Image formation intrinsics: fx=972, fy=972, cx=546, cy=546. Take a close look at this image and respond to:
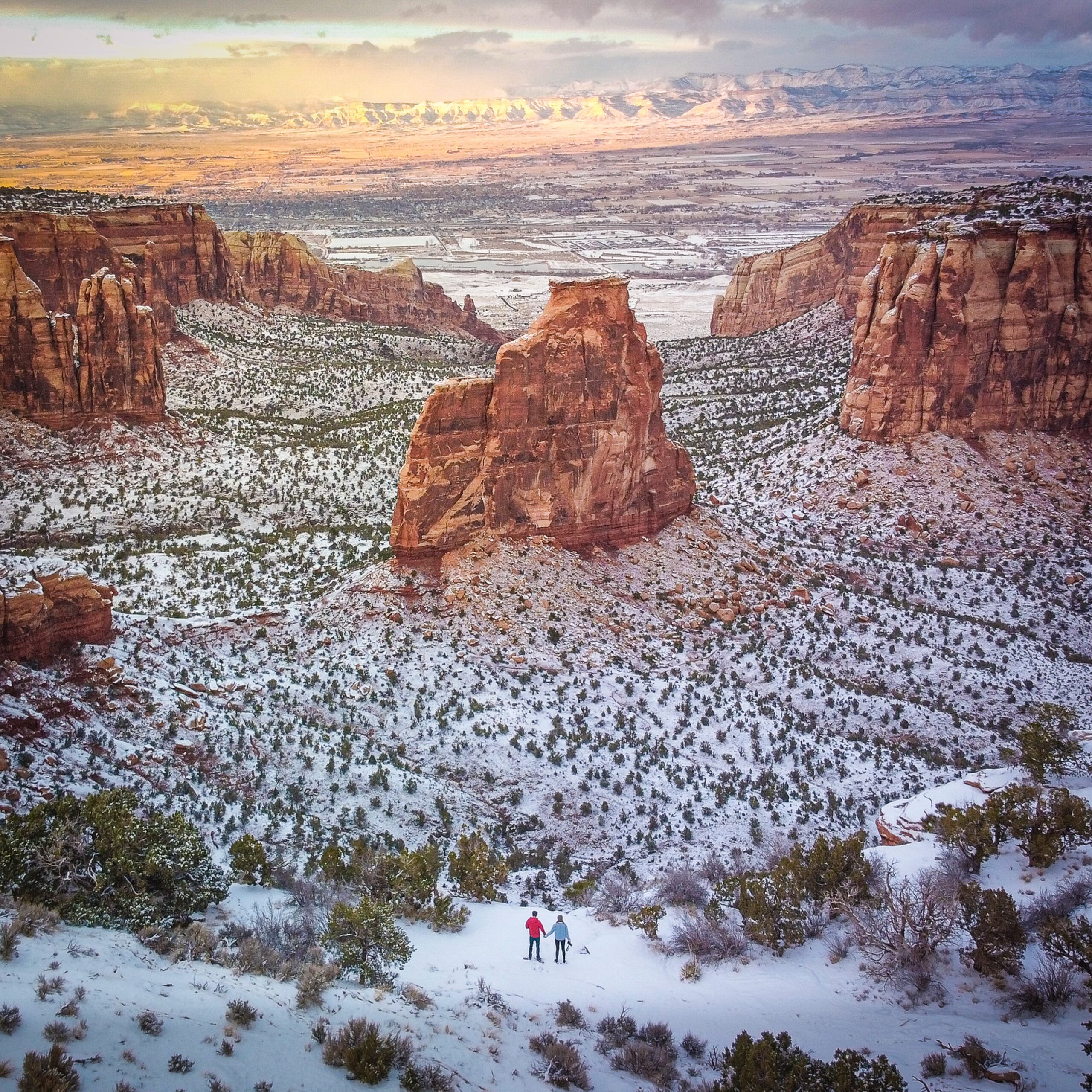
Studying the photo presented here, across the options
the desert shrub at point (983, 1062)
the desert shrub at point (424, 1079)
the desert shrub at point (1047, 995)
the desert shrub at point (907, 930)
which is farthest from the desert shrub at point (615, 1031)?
the desert shrub at point (1047, 995)

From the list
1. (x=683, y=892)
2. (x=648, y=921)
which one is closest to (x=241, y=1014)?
(x=648, y=921)

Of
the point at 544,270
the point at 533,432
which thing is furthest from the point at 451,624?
the point at 544,270

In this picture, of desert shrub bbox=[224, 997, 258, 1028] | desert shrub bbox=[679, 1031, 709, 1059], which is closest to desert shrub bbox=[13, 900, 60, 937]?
desert shrub bbox=[224, 997, 258, 1028]

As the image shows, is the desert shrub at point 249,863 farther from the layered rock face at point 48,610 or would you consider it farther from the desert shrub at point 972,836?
the desert shrub at point 972,836

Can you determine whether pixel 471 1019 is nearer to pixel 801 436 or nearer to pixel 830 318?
pixel 801 436

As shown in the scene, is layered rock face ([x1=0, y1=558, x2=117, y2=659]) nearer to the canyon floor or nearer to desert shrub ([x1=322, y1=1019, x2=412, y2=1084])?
the canyon floor
